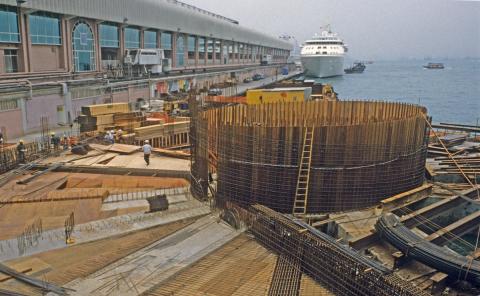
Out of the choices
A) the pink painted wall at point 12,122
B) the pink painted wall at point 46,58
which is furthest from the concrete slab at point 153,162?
the pink painted wall at point 46,58

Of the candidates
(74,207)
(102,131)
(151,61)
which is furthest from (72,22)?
(74,207)

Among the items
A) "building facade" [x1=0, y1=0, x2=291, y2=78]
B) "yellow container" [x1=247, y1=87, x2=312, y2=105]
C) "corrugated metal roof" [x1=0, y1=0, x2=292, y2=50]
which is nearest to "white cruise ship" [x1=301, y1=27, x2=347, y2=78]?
"corrugated metal roof" [x1=0, y1=0, x2=292, y2=50]

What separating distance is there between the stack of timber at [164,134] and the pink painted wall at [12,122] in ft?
28.6

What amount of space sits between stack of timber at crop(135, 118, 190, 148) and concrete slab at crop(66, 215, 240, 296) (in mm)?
13077

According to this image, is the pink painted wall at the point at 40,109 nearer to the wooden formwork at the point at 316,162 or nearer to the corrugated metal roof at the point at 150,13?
the corrugated metal roof at the point at 150,13

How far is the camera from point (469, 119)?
54469mm

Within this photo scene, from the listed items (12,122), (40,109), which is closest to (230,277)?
(12,122)

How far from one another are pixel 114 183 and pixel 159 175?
65.4 inches

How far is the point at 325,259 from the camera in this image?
880cm

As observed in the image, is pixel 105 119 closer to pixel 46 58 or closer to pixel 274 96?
pixel 274 96

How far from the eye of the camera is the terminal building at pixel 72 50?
28.5 meters

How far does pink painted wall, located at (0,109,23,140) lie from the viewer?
25.6m

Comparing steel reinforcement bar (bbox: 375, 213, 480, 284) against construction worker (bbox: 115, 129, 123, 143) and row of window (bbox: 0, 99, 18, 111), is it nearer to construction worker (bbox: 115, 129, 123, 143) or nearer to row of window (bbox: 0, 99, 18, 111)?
construction worker (bbox: 115, 129, 123, 143)

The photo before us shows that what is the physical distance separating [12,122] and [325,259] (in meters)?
24.1
